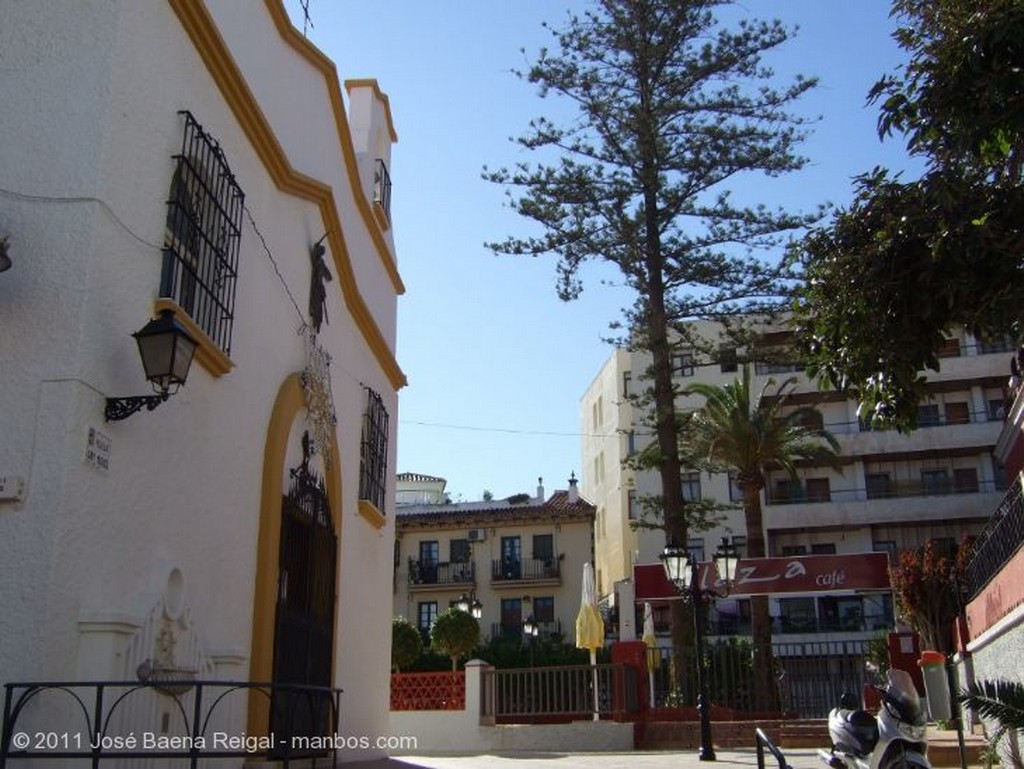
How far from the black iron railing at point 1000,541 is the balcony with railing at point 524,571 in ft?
102

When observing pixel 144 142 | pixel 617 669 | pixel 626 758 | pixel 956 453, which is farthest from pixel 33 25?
pixel 956 453

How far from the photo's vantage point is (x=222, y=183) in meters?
7.93

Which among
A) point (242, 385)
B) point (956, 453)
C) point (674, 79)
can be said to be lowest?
point (242, 385)

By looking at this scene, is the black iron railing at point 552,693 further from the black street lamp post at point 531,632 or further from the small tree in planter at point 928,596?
the black street lamp post at point 531,632

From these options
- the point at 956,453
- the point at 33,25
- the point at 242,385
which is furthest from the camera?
the point at 956,453

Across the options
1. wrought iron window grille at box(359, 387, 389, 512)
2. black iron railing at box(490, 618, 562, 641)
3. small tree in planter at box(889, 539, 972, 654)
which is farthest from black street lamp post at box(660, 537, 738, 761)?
black iron railing at box(490, 618, 562, 641)

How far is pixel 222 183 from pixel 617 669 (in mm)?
12438

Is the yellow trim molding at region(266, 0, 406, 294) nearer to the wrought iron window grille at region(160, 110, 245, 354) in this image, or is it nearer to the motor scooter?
the wrought iron window grille at region(160, 110, 245, 354)

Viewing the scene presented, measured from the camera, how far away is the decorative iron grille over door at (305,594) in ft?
29.4

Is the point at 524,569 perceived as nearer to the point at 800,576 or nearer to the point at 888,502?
the point at 888,502

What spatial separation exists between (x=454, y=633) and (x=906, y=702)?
70.3 ft

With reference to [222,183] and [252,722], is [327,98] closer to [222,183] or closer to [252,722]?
[222,183]

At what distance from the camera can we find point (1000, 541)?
482 inches

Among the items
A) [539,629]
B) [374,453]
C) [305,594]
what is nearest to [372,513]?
[374,453]
